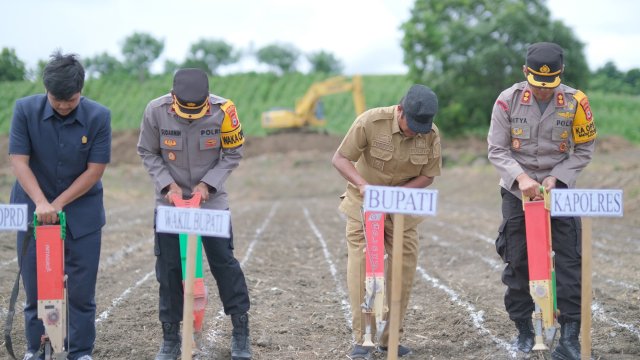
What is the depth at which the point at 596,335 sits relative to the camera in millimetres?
5727

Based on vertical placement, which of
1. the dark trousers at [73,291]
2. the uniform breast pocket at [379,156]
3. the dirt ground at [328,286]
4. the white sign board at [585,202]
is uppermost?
the uniform breast pocket at [379,156]

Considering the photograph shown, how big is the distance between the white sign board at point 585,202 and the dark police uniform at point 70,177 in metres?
2.74

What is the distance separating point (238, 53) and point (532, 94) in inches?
2435

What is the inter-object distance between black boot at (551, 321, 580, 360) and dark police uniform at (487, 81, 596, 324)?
0.05 m

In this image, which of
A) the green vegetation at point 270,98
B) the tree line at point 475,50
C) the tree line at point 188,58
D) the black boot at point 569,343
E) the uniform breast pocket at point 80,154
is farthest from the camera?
the tree line at point 188,58

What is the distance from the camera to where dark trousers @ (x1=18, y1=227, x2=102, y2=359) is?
15.6 feet

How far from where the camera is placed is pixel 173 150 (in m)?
4.93

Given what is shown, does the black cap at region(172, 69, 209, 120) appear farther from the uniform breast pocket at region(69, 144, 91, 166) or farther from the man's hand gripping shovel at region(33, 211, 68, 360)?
the man's hand gripping shovel at region(33, 211, 68, 360)

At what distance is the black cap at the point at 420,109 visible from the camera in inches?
192

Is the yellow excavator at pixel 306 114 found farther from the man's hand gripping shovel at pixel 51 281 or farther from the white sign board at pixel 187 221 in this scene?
the white sign board at pixel 187 221

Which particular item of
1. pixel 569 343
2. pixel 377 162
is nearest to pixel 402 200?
pixel 377 162

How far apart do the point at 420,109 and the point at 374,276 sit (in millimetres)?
1107

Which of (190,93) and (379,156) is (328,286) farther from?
(190,93)

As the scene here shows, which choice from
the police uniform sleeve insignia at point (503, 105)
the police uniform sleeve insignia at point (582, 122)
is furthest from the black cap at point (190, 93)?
the police uniform sleeve insignia at point (582, 122)
